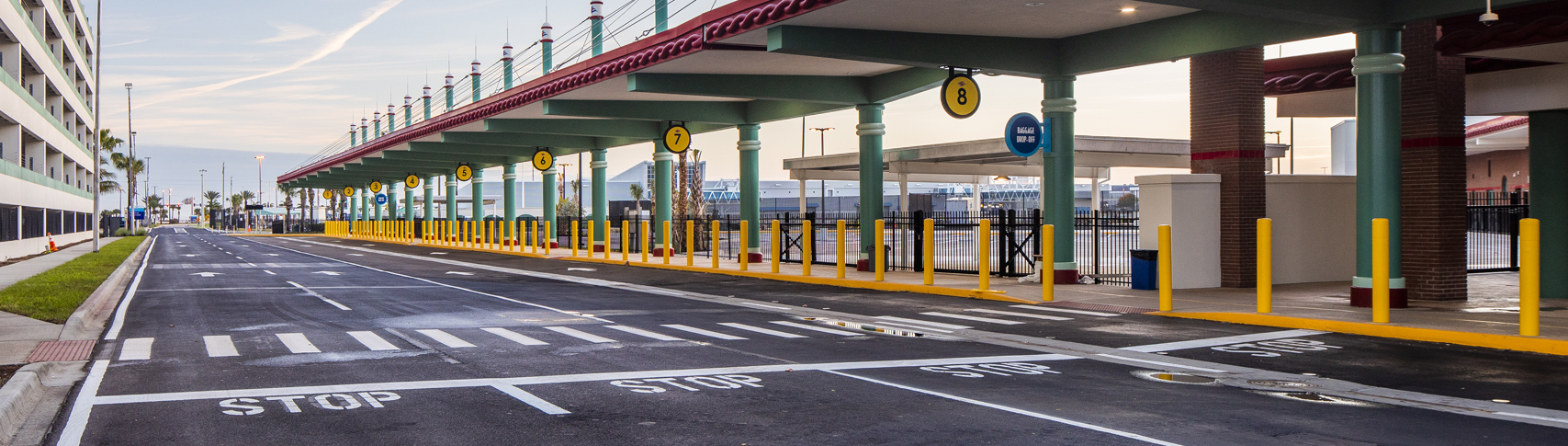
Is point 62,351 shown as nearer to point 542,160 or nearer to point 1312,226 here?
point 1312,226

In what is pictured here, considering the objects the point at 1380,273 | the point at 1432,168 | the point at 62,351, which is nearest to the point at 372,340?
the point at 62,351

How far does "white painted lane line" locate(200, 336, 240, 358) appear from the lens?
1066 cm

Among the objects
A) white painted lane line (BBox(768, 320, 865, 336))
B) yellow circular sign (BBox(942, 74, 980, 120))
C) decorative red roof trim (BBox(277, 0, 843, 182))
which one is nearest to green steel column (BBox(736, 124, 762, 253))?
decorative red roof trim (BBox(277, 0, 843, 182))

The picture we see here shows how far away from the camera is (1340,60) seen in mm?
21016

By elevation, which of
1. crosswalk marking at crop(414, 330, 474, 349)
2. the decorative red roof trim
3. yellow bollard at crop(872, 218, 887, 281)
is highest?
the decorative red roof trim

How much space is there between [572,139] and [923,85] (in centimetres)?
1805

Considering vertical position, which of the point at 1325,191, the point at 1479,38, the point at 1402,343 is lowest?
the point at 1402,343

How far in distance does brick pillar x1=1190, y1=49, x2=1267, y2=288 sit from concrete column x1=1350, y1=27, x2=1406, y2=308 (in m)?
3.47

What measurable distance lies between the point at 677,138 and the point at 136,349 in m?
19.1

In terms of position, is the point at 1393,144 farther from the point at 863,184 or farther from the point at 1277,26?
the point at 863,184

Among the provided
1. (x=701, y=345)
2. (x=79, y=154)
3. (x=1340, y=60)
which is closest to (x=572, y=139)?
(x=1340, y=60)

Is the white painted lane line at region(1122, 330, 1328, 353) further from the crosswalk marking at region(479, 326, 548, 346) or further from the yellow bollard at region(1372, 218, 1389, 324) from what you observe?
the crosswalk marking at region(479, 326, 548, 346)

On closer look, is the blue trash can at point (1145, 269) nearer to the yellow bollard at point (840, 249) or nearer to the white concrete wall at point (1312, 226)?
the white concrete wall at point (1312, 226)

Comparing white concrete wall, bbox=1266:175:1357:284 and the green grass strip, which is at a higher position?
white concrete wall, bbox=1266:175:1357:284
